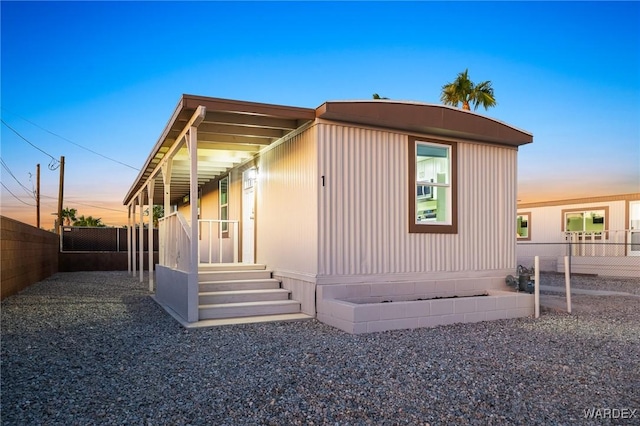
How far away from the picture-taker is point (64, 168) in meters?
23.3

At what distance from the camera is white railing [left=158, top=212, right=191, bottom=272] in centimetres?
707

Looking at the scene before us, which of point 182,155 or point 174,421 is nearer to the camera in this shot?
point 174,421

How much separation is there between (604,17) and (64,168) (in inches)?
911

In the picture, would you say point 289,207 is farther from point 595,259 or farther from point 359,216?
point 595,259

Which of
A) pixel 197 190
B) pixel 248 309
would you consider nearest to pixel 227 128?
pixel 197 190

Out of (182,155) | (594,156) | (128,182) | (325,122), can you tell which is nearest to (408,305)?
(325,122)

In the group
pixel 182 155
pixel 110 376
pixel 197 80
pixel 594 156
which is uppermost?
pixel 197 80

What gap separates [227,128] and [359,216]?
2.52 metres

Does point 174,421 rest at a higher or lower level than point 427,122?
lower

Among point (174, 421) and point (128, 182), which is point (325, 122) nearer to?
point (174, 421)

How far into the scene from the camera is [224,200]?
11820mm

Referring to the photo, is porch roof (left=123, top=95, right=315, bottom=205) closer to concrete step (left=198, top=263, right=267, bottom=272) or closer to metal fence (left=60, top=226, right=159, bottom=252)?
concrete step (left=198, top=263, right=267, bottom=272)

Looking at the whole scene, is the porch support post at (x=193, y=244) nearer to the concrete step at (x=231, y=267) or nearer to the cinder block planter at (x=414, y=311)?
the cinder block planter at (x=414, y=311)

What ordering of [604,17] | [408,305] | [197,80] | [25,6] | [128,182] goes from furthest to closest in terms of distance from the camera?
[128,182] < [197,80] < [604,17] < [25,6] < [408,305]
